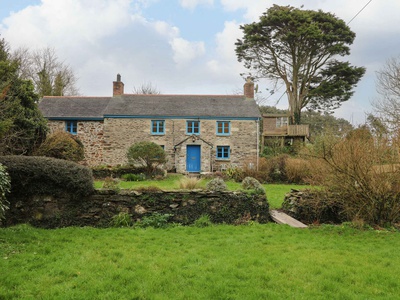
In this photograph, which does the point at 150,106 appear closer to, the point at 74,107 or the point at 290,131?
the point at 74,107

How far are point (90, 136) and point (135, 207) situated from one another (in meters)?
18.4

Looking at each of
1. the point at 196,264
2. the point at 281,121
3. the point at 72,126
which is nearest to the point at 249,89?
the point at 281,121

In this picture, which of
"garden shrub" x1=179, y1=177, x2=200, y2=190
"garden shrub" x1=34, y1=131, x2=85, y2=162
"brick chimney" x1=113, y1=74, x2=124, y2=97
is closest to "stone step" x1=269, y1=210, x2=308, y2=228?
"garden shrub" x1=179, y1=177, x2=200, y2=190

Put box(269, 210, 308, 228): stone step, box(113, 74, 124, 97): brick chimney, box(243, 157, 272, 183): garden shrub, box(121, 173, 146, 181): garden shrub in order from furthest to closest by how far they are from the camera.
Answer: box(113, 74, 124, 97): brick chimney
box(243, 157, 272, 183): garden shrub
box(121, 173, 146, 181): garden shrub
box(269, 210, 308, 228): stone step

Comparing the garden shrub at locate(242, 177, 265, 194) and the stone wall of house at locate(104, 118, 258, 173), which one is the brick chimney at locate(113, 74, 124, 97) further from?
the garden shrub at locate(242, 177, 265, 194)

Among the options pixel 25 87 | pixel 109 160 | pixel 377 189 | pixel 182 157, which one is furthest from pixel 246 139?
pixel 377 189

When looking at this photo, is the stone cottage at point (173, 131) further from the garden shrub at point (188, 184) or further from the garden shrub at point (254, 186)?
the garden shrub at point (188, 184)

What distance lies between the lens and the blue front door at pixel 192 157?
922 inches

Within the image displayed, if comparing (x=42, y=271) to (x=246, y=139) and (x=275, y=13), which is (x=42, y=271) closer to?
(x=246, y=139)

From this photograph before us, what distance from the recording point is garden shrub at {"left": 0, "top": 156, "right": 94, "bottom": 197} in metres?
7.09

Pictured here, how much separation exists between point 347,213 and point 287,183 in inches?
407

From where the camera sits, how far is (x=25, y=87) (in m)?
15.1

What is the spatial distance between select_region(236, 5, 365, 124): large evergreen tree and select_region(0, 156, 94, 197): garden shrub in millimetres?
25611

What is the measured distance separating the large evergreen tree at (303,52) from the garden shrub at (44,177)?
25611 millimetres
